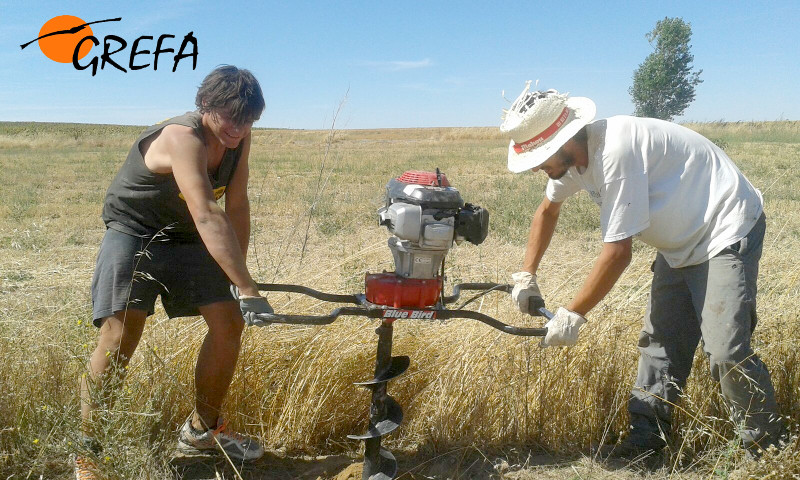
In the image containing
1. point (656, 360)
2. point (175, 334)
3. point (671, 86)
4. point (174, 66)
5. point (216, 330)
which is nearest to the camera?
point (216, 330)

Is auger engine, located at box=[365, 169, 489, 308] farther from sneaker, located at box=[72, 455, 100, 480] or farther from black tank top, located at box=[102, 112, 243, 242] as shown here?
sneaker, located at box=[72, 455, 100, 480]

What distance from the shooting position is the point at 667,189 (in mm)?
3068

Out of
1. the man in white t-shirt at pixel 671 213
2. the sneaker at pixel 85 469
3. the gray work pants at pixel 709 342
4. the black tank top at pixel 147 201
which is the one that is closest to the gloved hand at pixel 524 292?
the man in white t-shirt at pixel 671 213

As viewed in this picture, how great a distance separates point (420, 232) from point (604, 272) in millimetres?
855

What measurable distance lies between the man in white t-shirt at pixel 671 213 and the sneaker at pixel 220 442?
1545 millimetres

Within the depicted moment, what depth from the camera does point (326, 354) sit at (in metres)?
3.67

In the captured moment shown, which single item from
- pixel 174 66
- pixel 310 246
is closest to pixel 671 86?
pixel 310 246

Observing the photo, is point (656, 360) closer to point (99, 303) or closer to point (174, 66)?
point (99, 303)

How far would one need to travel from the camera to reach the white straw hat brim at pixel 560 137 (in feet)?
9.76

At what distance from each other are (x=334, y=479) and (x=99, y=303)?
140 centimetres

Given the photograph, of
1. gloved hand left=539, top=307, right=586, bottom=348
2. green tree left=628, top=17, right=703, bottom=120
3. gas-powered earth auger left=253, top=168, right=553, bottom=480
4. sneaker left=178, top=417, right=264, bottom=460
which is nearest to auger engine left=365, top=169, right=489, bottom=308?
gas-powered earth auger left=253, top=168, right=553, bottom=480

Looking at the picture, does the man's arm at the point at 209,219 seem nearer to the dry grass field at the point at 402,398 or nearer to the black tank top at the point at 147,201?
the black tank top at the point at 147,201

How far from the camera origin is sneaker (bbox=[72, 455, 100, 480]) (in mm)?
2908

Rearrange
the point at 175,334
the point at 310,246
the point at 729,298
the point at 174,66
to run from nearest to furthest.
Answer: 1. the point at 729,298
2. the point at 175,334
3. the point at 174,66
4. the point at 310,246
